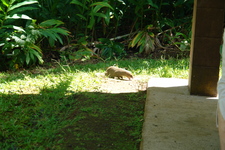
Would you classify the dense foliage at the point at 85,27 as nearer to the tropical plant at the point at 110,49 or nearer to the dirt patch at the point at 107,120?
the tropical plant at the point at 110,49

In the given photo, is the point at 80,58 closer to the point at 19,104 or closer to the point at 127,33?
the point at 127,33

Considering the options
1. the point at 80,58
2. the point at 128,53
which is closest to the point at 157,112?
the point at 80,58

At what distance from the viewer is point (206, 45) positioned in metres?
4.01

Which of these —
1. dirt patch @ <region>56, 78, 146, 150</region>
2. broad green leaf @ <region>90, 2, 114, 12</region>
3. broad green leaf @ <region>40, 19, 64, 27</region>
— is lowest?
dirt patch @ <region>56, 78, 146, 150</region>

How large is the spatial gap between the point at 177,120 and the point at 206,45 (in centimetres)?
120

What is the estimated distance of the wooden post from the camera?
395cm

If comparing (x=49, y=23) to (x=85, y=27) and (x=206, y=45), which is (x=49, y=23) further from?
(x=206, y=45)

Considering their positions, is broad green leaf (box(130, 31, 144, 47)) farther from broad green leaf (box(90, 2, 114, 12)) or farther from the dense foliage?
broad green leaf (box(90, 2, 114, 12))

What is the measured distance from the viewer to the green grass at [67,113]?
2906 millimetres

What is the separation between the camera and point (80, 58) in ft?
21.6

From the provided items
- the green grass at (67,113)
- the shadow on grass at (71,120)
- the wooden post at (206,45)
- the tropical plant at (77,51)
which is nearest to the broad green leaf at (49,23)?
the tropical plant at (77,51)

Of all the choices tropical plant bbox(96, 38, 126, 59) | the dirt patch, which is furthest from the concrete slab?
tropical plant bbox(96, 38, 126, 59)

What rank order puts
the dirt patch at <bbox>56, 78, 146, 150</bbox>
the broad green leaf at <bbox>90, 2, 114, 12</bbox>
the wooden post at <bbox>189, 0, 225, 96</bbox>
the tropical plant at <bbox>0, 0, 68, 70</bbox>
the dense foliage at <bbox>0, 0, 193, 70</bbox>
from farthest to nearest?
the broad green leaf at <bbox>90, 2, 114, 12</bbox>
the dense foliage at <bbox>0, 0, 193, 70</bbox>
the tropical plant at <bbox>0, 0, 68, 70</bbox>
the wooden post at <bbox>189, 0, 225, 96</bbox>
the dirt patch at <bbox>56, 78, 146, 150</bbox>

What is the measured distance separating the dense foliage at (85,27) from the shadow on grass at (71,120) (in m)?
1.80
